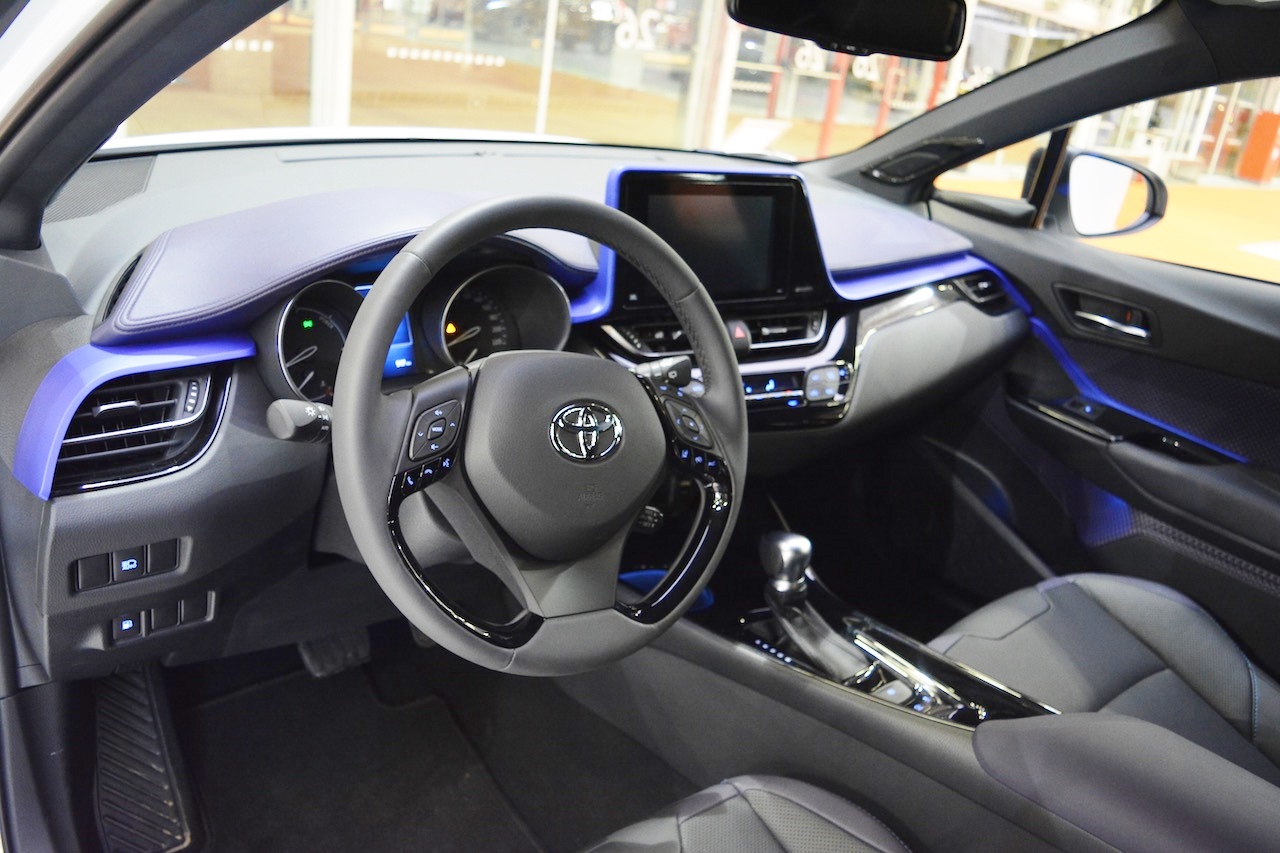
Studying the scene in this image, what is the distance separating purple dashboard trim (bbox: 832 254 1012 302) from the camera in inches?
83.0

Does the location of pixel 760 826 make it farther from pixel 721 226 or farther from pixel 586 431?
pixel 721 226

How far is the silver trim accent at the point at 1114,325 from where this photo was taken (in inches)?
87.0

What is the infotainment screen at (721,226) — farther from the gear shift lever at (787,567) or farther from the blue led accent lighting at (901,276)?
the gear shift lever at (787,567)

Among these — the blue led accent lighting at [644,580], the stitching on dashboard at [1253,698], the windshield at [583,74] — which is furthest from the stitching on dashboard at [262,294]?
the windshield at [583,74]

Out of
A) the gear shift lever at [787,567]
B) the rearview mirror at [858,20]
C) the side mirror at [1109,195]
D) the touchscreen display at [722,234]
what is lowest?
the gear shift lever at [787,567]

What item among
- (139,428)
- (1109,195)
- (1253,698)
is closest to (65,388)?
(139,428)

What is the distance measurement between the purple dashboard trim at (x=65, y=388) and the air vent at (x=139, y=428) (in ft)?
0.07

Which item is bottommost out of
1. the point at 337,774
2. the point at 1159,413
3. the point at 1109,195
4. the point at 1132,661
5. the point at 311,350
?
the point at 337,774

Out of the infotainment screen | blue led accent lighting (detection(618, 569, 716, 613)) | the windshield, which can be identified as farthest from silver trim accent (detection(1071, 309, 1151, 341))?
the windshield

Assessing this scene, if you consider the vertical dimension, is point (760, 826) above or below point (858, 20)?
below

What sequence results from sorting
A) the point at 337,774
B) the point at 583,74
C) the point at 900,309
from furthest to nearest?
the point at 583,74 < the point at 900,309 < the point at 337,774

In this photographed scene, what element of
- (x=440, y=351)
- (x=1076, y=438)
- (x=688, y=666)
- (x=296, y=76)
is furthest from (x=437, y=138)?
(x=296, y=76)

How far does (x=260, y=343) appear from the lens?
1357 millimetres

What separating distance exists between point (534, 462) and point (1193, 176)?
7.04ft
